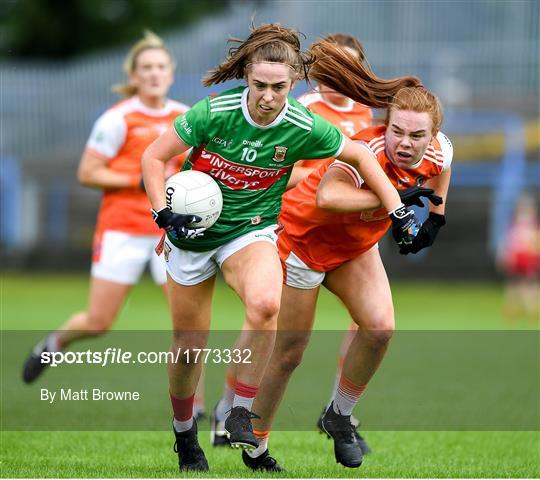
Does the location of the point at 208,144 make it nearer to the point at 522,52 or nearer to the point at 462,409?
the point at 462,409

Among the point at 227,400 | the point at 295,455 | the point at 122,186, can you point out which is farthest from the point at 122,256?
the point at 295,455

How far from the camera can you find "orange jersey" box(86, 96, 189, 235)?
28.4ft

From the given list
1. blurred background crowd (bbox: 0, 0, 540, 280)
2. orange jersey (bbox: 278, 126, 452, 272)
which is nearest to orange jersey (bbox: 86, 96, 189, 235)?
orange jersey (bbox: 278, 126, 452, 272)

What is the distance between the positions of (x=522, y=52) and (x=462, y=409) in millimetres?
16828

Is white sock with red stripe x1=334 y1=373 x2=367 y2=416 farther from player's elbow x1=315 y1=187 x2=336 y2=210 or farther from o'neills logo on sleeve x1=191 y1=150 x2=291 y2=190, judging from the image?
o'neills logo on sleeve x1=191 y1=150 x2=291 y2=190

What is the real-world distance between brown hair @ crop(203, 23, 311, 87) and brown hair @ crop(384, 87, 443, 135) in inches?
20.5

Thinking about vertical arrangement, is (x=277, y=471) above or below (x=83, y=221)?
above

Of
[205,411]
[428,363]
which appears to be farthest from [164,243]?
[428,363]

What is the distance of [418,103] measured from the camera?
6.10m

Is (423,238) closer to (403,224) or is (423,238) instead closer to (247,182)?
(403,224)

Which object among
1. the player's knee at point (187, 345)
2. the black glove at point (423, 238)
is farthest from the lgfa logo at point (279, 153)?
the player's knee at point (187, 345)

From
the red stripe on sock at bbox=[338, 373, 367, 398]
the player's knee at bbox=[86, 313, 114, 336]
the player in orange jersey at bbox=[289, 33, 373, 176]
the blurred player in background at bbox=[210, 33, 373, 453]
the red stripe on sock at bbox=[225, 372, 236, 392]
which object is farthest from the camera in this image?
the player's knee at bbox=[86, 313, 114, 336]

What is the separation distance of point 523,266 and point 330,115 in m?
12.1

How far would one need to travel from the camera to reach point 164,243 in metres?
6.27
